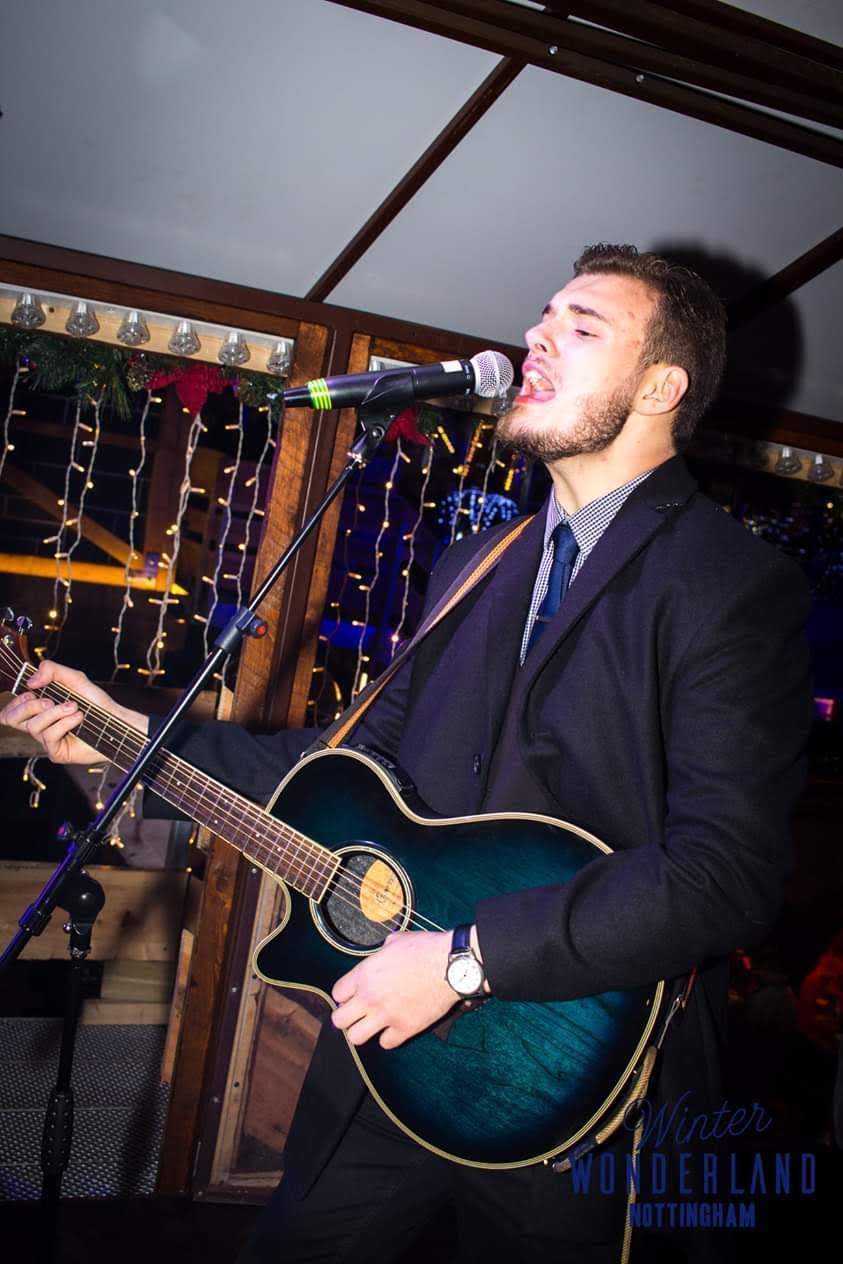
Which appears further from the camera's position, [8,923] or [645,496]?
[8,923]

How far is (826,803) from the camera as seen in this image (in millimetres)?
5633

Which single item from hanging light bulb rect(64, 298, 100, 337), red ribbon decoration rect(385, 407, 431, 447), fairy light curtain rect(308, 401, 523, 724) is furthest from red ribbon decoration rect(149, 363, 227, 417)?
fairy light curtain rect(308, 401, 523, 724)

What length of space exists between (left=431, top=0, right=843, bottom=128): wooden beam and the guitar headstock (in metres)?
1.86

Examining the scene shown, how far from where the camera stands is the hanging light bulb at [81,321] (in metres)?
3.33

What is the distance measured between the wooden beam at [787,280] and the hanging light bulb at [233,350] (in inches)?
70.7

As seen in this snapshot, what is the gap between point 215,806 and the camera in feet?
6.98

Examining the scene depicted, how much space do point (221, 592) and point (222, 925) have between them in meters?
5.58

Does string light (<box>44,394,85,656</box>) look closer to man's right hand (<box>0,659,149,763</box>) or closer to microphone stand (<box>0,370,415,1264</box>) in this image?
man's right hand (<box>0,659,149,763</box>)

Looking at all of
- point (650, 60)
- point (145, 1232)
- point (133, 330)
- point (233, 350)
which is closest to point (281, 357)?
point (233, 350)

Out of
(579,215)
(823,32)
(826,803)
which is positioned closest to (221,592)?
(826,803)

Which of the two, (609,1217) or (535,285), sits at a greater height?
(535,285)

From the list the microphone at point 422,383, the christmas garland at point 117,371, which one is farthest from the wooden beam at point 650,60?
the christmas garland at point 117,371

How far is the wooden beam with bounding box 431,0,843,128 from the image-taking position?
241 centimetres

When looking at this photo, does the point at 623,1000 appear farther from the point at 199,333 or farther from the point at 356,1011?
the point at 199,333
